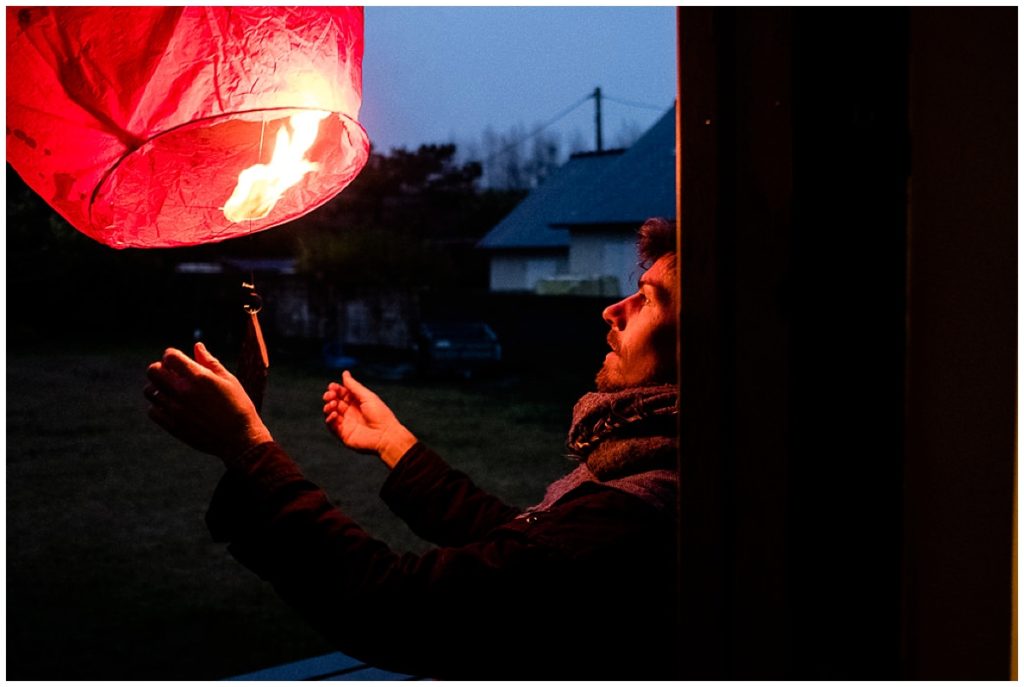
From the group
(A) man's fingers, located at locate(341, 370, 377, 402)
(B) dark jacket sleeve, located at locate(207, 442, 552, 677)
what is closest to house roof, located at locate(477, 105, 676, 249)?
(A) man's fingers, located at locate(341, 370, 377, 402)

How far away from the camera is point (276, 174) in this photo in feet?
4.90

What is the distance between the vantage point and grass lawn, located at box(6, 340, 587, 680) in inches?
163

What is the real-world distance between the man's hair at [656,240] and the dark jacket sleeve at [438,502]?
1.77 ft

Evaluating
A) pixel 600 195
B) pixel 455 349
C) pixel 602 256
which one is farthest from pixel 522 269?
pixel 455 349

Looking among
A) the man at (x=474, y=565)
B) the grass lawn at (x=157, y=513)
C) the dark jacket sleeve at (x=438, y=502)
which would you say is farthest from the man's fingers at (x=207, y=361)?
the grass lawn at (x=157, y=513)

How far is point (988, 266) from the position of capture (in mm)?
838

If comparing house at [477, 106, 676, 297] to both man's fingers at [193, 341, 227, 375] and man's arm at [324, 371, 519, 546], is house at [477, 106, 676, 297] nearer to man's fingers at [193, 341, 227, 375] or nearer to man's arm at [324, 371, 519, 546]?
man's arm at [324, 371, 519, 546]

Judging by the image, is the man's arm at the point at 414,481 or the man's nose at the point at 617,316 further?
the man's arm at the point at 414,481

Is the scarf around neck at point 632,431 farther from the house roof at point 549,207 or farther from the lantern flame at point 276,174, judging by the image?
the house roof at point 549,207

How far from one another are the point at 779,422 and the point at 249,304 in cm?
98

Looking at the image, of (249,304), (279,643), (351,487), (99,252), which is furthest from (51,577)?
(99,252)

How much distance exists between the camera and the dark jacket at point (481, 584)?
120 centimetres

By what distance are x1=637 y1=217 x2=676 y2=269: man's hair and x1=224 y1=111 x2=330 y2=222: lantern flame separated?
1.82ft

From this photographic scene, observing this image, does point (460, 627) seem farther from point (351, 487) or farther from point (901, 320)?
point (351, 487)
